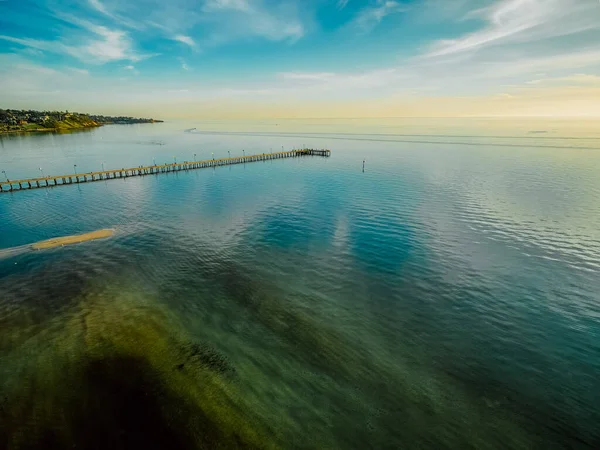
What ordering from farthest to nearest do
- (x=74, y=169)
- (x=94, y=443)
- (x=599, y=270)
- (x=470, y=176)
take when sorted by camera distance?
(x=74, y=169) → (x=470, y=176) → (x=599, y=270) → (x=94, y=443)

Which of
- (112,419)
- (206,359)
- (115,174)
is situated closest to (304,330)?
(206,359)

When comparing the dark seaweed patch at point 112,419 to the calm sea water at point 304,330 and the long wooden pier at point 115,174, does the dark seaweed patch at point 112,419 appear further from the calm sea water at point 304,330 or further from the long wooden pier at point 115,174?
the long wooden pier at point 115,174

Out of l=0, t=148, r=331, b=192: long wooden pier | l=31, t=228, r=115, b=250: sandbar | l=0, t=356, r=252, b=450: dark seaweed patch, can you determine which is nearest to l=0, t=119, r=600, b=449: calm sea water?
l=0, t=356, r=252, b=450: dark seaweed patch

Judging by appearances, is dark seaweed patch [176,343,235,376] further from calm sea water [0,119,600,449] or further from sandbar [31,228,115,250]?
sandbar [31,228,115,250]

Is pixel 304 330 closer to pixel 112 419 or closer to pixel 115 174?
pixel 112 419

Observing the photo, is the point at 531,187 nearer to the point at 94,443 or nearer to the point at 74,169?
the point at 94,443

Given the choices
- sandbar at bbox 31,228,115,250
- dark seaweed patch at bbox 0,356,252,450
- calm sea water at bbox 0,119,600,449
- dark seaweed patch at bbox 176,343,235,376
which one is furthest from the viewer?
sandbar at bbox 31,228,115,250

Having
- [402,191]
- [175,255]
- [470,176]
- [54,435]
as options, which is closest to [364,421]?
[54,435]

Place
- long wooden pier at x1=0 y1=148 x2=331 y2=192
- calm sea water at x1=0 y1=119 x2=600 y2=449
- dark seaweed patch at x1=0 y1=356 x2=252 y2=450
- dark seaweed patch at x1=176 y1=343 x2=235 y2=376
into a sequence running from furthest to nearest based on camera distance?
long wooden pier at x1=0 y1=148 x2=331 y2=192, dark seaweed patch at x1=176 y1=343 x2=235 y2=376, calm sea water at x1=0 y1=119 x2=600 y2=449, dark seaweed patch at x1=0 y1=356 x2=252 y2=450
